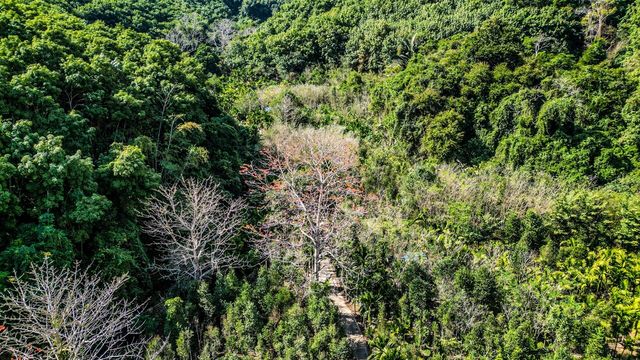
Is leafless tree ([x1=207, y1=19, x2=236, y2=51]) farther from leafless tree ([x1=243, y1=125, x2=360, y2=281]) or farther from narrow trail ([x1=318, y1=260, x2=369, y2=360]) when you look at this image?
narrow trail ([x1=318, y1=260, x2=369, y2=360])

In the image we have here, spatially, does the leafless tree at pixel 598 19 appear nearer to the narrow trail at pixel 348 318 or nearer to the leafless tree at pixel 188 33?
the narrow trail at pixel 348 318

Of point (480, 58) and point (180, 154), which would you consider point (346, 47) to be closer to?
point (480, 58)

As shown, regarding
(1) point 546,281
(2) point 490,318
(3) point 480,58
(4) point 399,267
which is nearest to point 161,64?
(4) point 399,267

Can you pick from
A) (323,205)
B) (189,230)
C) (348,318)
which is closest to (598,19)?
(323,205)

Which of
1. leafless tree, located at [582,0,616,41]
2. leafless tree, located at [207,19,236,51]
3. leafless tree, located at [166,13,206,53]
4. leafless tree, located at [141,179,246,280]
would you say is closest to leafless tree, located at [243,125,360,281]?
leafless tree, located at [141,179,246,280]

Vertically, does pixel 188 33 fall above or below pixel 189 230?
above

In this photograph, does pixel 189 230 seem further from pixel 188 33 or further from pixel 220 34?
pixel 220 34

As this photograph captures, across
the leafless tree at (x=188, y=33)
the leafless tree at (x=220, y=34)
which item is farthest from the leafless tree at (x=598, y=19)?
the leafless tree at (x=188, y=33)
